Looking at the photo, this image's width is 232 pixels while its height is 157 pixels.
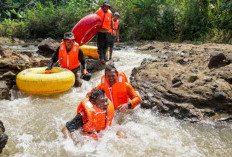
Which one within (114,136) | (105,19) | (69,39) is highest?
(105,19)

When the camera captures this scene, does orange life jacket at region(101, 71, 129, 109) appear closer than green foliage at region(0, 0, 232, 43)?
Yes

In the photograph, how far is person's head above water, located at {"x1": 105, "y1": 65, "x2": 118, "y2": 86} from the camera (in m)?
3.81

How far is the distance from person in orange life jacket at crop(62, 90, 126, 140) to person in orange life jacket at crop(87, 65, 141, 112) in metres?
0.68

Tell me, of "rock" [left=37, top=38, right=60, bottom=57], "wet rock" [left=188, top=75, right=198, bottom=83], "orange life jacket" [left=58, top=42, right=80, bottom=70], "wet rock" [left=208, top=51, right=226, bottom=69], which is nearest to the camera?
"wet rock" [left=188, top=75, right=198, bottom=83]

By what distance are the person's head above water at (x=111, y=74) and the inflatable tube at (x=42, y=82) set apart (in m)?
1.65

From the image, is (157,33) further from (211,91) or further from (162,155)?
(162,155)

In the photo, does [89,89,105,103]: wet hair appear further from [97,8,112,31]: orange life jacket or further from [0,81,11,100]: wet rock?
[97,8,112,31]: orange life jacket

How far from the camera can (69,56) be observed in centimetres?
570

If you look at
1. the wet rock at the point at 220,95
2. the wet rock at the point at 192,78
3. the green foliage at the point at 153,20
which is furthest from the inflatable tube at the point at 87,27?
the green foliage at the point at 153,20

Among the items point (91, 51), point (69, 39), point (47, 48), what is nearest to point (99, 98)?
A: point (69, 39)

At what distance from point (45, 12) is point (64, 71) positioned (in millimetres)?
16052

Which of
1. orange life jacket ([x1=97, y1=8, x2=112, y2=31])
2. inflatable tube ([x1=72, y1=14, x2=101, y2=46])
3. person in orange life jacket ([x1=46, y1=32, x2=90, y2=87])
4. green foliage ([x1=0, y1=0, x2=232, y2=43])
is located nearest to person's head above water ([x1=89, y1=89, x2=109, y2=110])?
person in orange life jacket ([x1=46, y1=32, x2=90, y2=87])

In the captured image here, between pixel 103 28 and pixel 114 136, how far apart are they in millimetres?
4710

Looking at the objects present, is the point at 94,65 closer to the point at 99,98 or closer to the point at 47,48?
the point at 47,48
